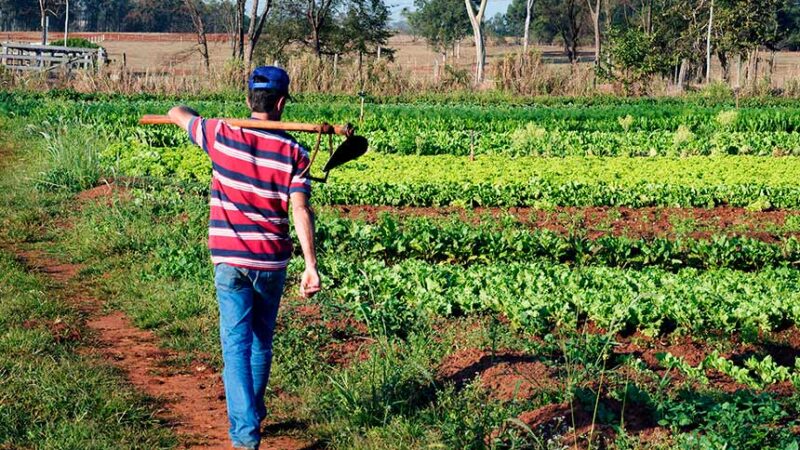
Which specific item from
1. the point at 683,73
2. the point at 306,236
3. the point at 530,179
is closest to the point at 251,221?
the point at 306,236

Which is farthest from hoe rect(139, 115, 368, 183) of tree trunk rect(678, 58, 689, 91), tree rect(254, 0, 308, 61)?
tree rect(254, 0, 308, 61)

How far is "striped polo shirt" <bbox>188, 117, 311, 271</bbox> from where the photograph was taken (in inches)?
224

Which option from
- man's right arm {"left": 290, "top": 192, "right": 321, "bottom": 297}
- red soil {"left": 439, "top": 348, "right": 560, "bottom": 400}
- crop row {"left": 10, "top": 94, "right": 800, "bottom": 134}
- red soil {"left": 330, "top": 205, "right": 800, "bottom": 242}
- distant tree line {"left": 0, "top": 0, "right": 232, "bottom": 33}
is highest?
distant tree line {"left": 0, "top": 0, "right": 232, "bottom": 33}

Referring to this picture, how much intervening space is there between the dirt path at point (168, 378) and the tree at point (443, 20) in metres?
60.7

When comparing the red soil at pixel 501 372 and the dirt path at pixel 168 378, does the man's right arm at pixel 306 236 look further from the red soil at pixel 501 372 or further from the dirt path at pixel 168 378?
the red soil at pixel 501 372

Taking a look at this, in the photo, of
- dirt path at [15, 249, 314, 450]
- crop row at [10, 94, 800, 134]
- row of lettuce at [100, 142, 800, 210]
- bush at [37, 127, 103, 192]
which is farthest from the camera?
crop row at [10, 94, 800, 134]

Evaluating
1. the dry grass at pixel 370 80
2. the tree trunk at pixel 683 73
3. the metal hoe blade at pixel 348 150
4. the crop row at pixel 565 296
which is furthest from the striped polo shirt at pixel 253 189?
the tree trunk at pixel 683 73

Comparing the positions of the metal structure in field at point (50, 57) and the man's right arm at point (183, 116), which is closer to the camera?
the man's right arm at point (183, 116)

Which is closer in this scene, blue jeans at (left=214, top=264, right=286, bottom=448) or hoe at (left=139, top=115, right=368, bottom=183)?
hoe at (left=139, top=115, right=368, bottom=183)

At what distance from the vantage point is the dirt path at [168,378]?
6387 mm

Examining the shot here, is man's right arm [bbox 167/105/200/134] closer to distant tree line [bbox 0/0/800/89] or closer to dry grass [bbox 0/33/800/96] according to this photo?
dry grass [bbox 0/33/800/96]

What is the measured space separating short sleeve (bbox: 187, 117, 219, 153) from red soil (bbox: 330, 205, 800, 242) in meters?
6.82

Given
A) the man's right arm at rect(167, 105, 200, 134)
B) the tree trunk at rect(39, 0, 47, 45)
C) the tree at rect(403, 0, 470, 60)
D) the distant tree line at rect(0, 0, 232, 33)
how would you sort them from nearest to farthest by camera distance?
the man's right arm at rect(167, 105, 200, 134), the tree trunk at rect(39, 0, 47, 45), the tree at rect(403, 0, 470, 60), the distant tree line at rect(0, 0, 232, 33)

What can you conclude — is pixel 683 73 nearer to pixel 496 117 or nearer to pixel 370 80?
pixel 370 80
